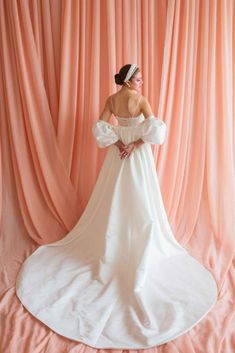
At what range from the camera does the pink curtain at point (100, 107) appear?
7.25 ft

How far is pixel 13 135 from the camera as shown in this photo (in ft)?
7.68

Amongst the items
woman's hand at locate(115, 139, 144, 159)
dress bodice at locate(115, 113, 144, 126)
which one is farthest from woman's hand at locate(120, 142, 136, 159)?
dress bodice at locate(115, 113, 144, 126)

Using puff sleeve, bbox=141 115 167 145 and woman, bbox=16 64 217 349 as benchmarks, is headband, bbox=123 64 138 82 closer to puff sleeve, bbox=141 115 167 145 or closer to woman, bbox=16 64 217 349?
woman, bbox=16 64 217 349

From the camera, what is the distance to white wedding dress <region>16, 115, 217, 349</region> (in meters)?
1.66

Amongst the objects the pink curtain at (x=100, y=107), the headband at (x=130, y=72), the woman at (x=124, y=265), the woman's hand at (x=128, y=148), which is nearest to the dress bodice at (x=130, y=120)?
the woman at (x=124, y=265)

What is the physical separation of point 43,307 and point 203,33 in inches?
77.5

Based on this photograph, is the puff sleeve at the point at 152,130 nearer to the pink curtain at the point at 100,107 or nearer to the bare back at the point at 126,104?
the bare back at the point at 126,104

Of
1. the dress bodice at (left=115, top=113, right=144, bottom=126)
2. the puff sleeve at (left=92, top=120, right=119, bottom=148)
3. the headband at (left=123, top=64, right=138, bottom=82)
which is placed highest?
the headband at (left=123, top=64, right=138, bottom=82)

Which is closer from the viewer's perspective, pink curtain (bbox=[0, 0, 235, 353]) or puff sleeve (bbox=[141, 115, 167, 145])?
puff sleeve (bbox=[141, 115, 167, 145])

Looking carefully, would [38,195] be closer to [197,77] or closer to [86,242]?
[86,242]

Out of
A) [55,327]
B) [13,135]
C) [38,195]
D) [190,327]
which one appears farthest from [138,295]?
[13,135]

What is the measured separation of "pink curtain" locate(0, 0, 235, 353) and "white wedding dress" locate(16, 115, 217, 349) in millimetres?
204

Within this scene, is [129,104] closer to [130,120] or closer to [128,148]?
[130,120]

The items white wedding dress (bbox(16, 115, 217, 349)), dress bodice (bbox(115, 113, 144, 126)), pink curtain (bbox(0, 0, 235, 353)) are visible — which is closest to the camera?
white wedding dress (bbox(16, 115, 217, 349))
